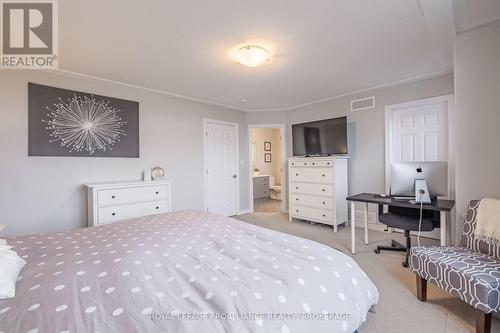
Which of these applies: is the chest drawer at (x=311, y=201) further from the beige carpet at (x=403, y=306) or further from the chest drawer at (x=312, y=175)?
the beige carpet at (x=403, y=306)

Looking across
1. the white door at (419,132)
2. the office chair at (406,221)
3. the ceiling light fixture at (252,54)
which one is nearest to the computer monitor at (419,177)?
the office chair at (406,221)

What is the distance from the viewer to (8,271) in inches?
39.1

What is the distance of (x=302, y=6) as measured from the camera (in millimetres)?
1797

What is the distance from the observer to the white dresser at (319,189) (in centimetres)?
392

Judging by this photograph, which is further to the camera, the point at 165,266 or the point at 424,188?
the point at 424,188

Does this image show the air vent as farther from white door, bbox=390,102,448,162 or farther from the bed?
the bed

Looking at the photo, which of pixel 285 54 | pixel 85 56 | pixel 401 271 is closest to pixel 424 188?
pixel 401 271

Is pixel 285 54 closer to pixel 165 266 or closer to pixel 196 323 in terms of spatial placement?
pixel 165 266

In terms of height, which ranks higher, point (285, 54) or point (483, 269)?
point (285, 54)

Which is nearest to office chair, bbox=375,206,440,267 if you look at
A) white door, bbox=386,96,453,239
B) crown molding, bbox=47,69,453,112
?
white door, bbox=386,96,453,239

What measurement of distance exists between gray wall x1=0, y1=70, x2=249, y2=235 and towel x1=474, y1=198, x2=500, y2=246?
152 inches

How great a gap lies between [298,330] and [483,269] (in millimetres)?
1565

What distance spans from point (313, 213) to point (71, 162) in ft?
12.5

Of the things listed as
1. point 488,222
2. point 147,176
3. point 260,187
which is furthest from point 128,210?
point 260,187
